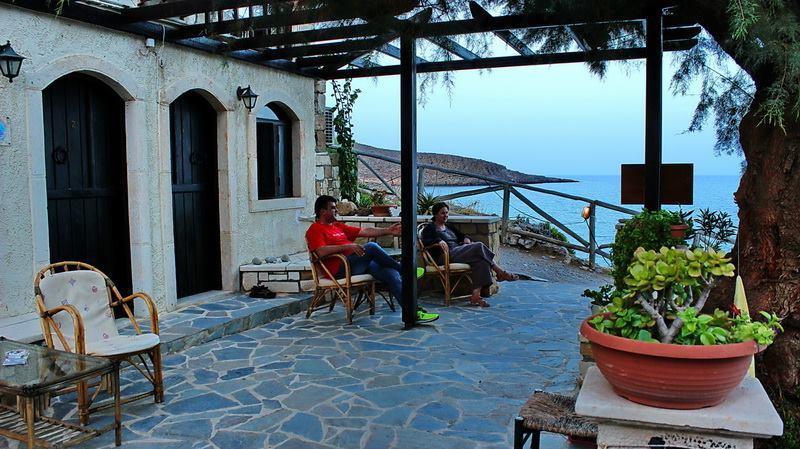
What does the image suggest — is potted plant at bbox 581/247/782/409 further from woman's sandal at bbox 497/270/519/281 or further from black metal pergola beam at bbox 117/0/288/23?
woman's sandal at bbox 497/270/519/281

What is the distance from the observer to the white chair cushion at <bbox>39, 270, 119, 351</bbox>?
3736 millimetres

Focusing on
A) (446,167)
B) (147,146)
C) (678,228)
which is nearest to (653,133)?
(678,228)

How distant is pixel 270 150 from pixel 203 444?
4615 mm

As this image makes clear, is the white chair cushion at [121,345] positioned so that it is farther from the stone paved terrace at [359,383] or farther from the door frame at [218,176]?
the door frame at [218,176]

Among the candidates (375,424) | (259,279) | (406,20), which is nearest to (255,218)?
(259,279)

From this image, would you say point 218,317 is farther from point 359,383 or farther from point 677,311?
point 677,311

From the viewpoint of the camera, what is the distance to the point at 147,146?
17.9ft

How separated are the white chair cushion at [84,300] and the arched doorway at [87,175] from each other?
117cm

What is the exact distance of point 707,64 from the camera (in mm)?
3660

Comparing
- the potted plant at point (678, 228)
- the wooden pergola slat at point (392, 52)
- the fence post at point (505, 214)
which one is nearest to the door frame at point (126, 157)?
the wooden pergola slat at point (392, 52)

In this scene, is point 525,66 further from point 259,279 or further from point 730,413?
point 730,413

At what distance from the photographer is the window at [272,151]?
7266 mm

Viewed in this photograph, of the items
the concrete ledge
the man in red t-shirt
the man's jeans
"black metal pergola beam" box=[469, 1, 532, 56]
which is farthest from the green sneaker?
the concrete ledge

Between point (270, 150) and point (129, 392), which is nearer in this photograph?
point (129, 392)
